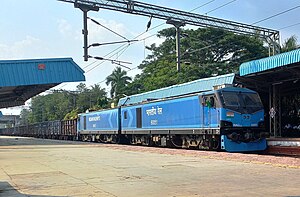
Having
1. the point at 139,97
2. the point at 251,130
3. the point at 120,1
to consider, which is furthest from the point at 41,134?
the point at 251,130

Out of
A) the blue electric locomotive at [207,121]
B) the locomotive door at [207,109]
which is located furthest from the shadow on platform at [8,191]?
the locomotive door at [207,109]

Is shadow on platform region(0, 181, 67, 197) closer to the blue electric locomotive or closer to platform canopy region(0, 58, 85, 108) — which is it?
the blue electric locomotive

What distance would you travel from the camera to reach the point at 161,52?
67.5 metres

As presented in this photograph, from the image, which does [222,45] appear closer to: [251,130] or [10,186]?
[251,130]

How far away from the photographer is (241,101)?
62.6ft

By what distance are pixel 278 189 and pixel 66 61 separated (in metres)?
21.7

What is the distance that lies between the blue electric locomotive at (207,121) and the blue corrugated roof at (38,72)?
5.20 meters

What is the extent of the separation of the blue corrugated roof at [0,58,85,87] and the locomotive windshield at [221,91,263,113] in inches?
484

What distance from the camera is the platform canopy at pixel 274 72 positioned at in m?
20.0

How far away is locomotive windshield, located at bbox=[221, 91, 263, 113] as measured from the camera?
18500 mm

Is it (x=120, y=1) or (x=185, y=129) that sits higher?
(x=120, y=1)

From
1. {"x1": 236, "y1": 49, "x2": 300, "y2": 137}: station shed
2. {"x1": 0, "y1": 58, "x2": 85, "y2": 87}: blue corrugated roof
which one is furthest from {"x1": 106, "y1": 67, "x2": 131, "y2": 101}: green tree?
{"x1": 236, "y1": 49, "x2": 300, "y2": 137}: station shed

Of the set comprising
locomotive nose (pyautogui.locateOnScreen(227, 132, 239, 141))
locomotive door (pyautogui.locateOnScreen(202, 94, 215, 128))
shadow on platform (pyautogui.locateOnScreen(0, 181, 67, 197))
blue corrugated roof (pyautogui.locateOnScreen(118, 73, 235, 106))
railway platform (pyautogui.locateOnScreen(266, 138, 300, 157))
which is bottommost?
shadow on platform (pyautogui.locateOnScreen(0, 181, 67, 197))

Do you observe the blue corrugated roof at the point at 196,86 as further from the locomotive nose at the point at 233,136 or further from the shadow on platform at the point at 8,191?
the shadow on platform at the point at 8,191
